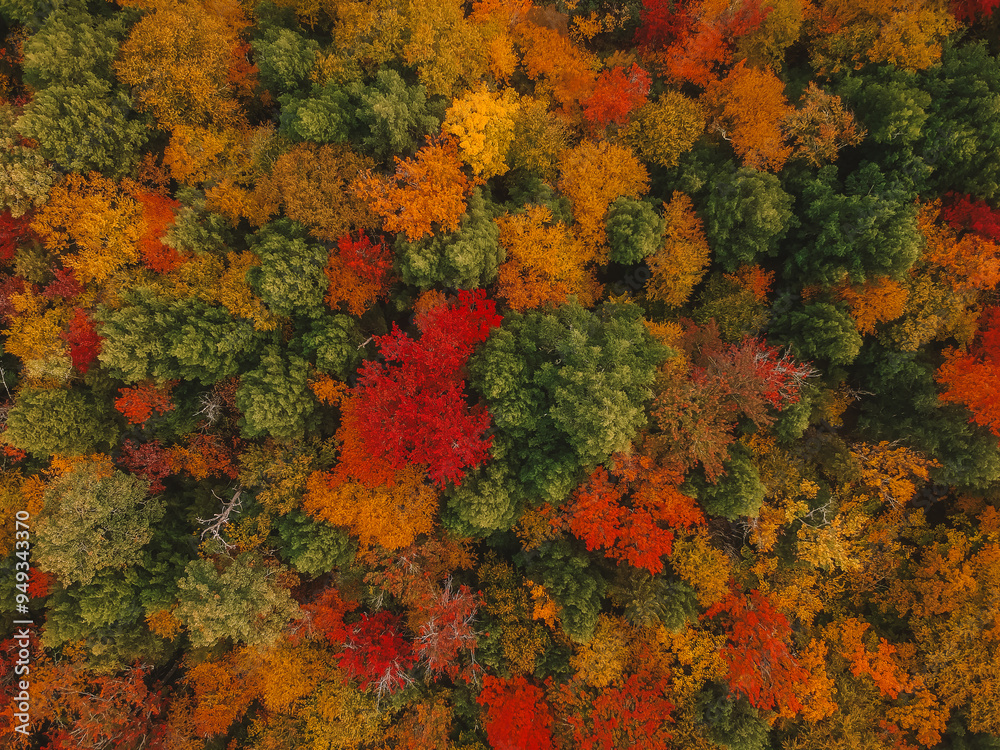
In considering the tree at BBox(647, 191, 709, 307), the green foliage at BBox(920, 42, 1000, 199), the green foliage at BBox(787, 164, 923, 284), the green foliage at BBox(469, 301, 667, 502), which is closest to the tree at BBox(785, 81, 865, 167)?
the green foliage at BBox(787, 164, 923, 284)

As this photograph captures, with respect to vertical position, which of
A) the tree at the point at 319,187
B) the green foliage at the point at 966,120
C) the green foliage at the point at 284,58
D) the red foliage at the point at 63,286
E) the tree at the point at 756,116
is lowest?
the red foliage at the point at 63,286

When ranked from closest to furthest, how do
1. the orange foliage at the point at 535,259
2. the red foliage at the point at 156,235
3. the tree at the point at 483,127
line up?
the red foliage at the point at 156,235, the tree at the point at 483,127, the orange foliage at the point at 535,259

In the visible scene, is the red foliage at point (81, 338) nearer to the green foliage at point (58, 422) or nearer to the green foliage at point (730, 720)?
the green foliage at point (58, 422)

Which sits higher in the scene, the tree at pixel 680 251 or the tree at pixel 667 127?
the tree at pixel 667 127

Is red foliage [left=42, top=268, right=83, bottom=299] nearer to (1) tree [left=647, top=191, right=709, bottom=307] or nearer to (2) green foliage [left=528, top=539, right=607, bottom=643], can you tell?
(2) green foliage [left=528, top=539, right=607, bottom=643]

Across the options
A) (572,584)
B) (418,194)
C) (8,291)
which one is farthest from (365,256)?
(572,584)

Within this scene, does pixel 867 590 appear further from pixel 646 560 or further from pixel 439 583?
pixel 439 583

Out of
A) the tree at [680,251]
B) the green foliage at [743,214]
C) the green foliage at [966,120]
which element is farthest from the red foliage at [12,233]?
the green foliage at [966,120]
